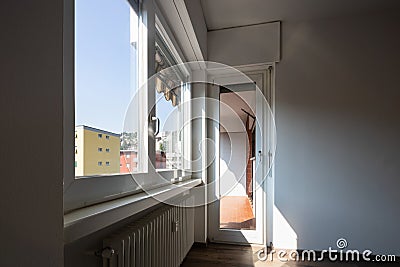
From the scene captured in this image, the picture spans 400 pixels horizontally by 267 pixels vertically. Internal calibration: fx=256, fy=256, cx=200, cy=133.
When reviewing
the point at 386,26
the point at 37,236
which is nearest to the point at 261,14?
the point at 386,26

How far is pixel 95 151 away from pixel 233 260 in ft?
6.71

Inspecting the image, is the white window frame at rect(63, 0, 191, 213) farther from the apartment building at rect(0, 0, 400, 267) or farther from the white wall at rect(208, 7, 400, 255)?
the white wall at rect(208, 7, 400, 255)

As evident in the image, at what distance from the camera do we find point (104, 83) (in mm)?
1229

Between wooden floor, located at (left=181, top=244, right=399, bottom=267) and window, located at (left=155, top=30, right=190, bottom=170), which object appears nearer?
window, located at (left=155, top=30, right=190, bottom=170)

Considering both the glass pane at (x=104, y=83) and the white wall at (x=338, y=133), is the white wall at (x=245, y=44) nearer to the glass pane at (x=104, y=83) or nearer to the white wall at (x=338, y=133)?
the white wall at (x=338, y=133)

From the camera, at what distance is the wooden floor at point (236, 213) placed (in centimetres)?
305

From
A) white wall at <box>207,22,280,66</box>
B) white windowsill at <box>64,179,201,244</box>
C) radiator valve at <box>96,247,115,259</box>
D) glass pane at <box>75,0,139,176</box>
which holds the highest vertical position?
white wall at <box>207,22,280,66</box>

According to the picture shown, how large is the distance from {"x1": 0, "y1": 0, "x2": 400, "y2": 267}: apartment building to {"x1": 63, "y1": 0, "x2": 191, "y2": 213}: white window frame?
0.01 metres

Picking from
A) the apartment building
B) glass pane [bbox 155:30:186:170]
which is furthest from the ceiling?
glass pane [bbox 155:30:186:170]

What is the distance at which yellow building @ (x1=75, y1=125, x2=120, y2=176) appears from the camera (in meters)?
1.05

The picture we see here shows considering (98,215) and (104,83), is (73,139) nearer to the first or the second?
(98,215)

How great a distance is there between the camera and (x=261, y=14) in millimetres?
2734

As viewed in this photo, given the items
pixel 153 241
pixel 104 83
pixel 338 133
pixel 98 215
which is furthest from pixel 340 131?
pixel 98 215

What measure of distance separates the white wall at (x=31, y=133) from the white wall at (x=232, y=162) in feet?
8.60
